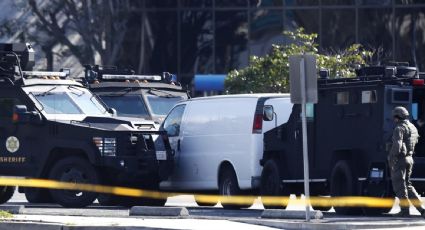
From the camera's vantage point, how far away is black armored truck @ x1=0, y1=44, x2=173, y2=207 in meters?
20.4

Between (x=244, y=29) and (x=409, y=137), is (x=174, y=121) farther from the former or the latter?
(x=244, y=29)

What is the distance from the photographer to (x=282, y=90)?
29672 mm

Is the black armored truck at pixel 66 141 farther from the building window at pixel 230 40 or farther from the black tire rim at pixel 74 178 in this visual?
the building window at pixel 230 40

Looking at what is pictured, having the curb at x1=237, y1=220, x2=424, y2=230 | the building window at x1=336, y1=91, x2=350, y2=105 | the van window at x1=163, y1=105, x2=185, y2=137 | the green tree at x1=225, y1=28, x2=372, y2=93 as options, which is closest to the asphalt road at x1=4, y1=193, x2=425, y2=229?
the curb at x1=237, y1=220, x2=424, y2=230

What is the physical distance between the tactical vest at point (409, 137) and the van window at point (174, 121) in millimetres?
5589

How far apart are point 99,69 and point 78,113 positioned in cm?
503

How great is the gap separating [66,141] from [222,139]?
2.65 meters

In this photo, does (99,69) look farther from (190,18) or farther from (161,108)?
(190,18)

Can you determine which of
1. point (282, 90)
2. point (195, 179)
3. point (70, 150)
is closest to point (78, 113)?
point (70, 150)

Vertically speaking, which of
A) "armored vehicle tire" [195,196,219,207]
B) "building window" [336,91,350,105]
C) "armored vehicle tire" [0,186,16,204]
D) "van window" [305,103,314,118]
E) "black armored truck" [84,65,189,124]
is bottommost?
"armored vehicle tire" [195,196,219,207]

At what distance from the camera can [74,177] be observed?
20.4 meters

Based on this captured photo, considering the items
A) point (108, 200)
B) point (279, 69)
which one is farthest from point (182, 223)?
point (279, 69)

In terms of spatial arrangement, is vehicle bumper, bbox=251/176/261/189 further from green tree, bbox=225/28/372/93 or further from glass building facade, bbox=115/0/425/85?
glass building facade, bbox=115/0/425/85

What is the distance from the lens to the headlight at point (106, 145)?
20.3 metres
